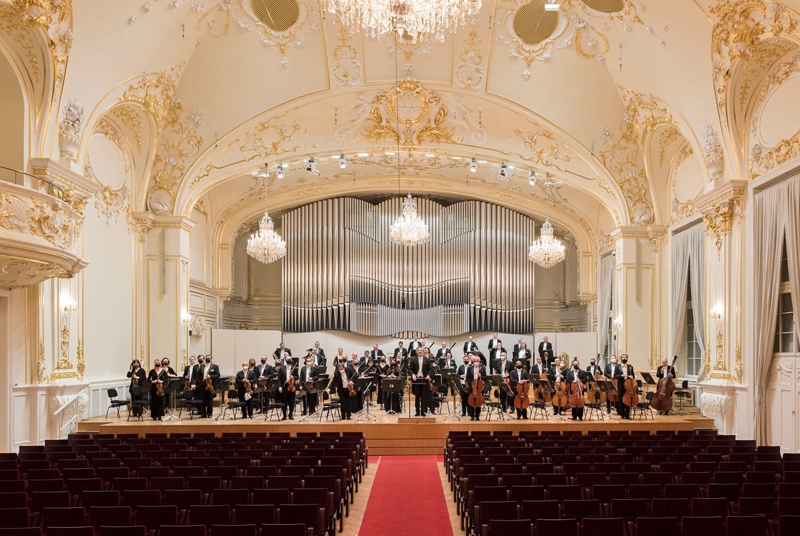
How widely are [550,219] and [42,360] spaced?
15.3 m

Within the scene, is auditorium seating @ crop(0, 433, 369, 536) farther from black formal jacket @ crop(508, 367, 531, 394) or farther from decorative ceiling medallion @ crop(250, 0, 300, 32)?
decorative ceiling medallion @ crop(250, 0, 300, 32)

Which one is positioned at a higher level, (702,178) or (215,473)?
(702,178)

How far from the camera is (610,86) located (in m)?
15.7

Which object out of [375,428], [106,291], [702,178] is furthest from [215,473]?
[702,178]

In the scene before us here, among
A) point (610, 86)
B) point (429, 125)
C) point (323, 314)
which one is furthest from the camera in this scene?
point (323, 314)

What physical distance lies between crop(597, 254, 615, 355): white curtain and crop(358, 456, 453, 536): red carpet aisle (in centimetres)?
978

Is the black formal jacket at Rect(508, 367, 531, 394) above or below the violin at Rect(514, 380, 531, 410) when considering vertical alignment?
above

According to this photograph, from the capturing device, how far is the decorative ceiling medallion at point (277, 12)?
45.3 feet

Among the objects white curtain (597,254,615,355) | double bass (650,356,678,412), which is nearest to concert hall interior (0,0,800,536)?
double bass (650,356,678,412)

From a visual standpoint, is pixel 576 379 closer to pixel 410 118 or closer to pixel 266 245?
pixel 410 118

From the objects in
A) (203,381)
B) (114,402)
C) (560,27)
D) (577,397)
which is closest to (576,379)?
(577,397)

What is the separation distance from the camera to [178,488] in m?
6.25

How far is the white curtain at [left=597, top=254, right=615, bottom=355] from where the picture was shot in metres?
20.1

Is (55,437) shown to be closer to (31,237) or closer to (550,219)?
(31,237)
